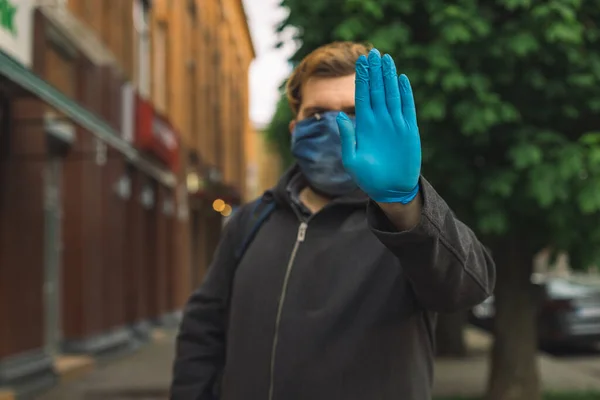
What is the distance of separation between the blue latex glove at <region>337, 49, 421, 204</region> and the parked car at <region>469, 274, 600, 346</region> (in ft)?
43.8

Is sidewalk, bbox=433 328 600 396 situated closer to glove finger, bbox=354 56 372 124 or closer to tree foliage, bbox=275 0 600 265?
tree foliage, bbox=275 0 600 265

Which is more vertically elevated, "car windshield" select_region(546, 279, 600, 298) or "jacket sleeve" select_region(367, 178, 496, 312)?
"jacket sleeve" select_region(367, 178, 496, 312)

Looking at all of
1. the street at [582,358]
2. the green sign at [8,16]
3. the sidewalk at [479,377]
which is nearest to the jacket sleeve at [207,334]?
the green sign at [8,16]

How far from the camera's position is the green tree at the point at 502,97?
5.73 metres

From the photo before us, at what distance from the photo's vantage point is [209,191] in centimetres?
2467

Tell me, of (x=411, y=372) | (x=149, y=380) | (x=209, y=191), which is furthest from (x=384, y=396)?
(x=209, y=191)

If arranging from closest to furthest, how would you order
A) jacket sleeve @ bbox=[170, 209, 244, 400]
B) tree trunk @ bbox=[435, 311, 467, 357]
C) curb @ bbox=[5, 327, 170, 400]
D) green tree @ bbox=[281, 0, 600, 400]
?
jacket sleeve @ bbox=[170, 209, 244, 400] → green tree @ bbox=[281, 0, 600, 400] → curb @ bbox=[5, 327, 170, 400] → tree trunk @ bbox=[435, 311, 467, 357]

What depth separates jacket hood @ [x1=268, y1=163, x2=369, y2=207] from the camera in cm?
212

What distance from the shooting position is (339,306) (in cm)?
Answer: 199

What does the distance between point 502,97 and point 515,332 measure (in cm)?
250

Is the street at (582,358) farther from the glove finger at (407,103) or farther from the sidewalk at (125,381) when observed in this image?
the glove finger at (407,103)

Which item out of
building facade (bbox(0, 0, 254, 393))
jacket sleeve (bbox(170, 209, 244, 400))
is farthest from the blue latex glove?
building facade (bbox(0, 0, 254, 393))

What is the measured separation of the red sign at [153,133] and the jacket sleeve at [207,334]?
487 inches

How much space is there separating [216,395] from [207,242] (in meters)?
27.1
